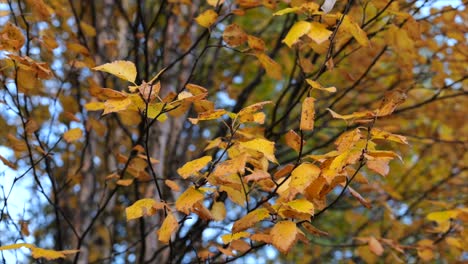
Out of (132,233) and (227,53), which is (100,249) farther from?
(227,53)

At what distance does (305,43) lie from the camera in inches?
77.2

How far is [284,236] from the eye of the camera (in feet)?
4.09

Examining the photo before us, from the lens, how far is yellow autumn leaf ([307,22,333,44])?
4.42ft

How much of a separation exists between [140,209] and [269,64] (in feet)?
2.46

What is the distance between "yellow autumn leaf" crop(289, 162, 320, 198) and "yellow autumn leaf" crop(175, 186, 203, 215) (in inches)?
9.4

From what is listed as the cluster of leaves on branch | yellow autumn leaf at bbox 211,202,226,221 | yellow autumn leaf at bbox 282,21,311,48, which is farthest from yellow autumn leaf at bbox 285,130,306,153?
yellow autumn leaf at bbox 211,202,226,221

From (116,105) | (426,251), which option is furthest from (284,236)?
(426,251)

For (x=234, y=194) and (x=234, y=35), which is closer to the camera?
(x=234, y=194)

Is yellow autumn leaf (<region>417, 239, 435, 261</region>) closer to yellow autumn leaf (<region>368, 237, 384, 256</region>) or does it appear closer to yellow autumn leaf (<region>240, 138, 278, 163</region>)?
yellow autumn leaf (<region>368, 237, 384, 256</region>)

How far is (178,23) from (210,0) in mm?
1094

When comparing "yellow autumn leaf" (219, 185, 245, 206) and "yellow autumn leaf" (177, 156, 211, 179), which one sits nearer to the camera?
"yellow autumn leaf" (177, 156, 211, 179)

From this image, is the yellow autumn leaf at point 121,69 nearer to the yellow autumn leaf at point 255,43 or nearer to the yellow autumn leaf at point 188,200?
the yellow autumn leaf at point 188,200

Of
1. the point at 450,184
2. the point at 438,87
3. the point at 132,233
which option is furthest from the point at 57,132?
the point at 450,184

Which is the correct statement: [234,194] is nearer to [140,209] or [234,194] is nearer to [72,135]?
[140,209]
